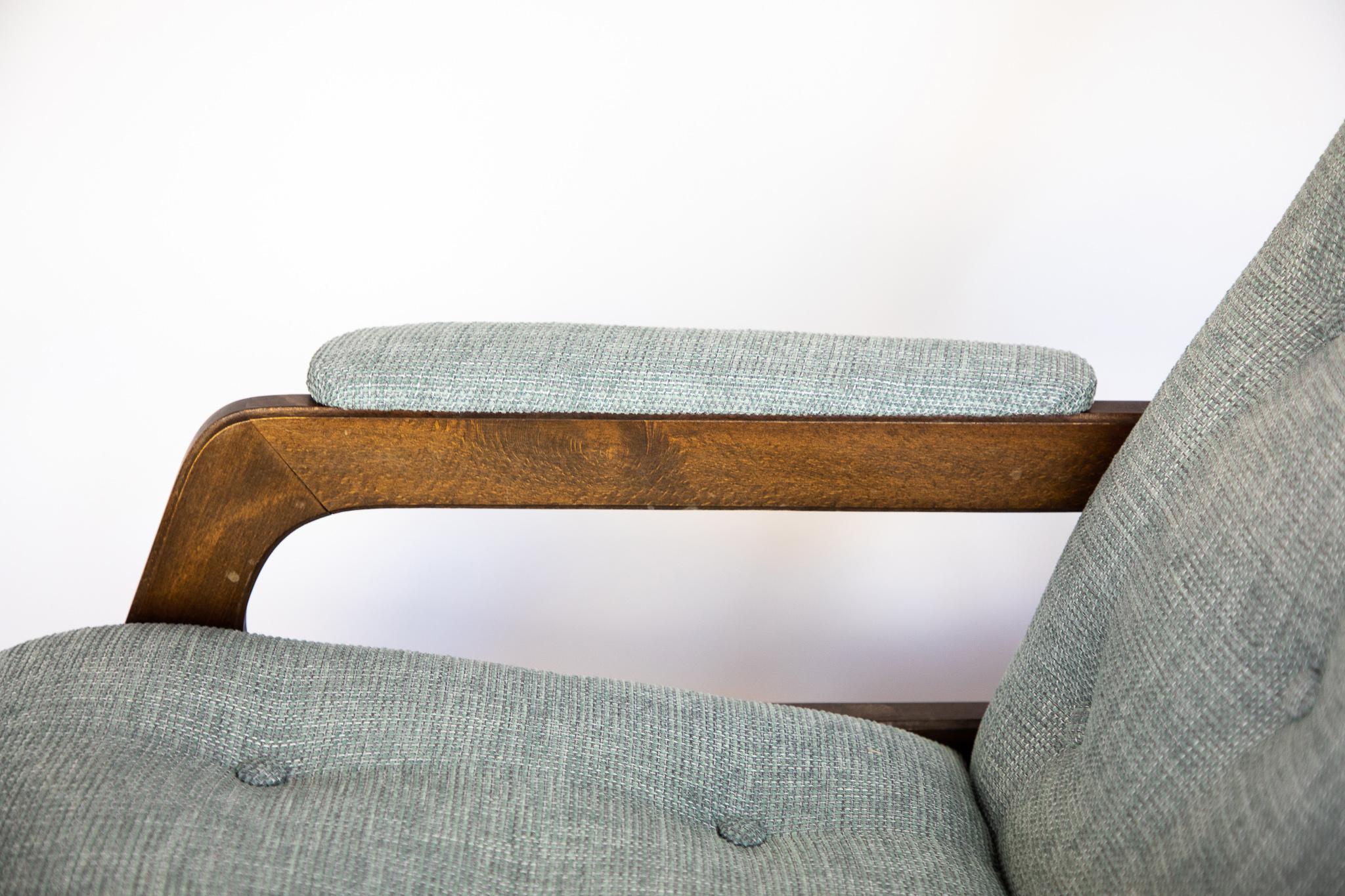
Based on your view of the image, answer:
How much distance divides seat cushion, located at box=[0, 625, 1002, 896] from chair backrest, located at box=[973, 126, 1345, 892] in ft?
0.23

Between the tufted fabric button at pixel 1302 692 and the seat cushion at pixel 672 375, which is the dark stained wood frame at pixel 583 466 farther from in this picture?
the tufted fabric button at pixel 1302 692

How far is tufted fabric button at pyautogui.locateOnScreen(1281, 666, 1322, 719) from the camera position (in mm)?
463

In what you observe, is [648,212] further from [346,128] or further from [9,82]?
[9,82]

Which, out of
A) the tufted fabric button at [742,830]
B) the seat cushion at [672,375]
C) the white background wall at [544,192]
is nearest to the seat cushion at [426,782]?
the tufted fabric button at [742,830]

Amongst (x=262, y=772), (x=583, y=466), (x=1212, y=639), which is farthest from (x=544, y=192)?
(x=1212, y=639)

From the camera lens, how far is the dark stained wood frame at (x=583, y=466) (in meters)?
0.62

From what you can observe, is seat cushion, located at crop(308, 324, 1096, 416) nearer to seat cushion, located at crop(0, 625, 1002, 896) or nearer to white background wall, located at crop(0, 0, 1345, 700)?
seat cushion, located at crop(0, 625, 1002, 896)

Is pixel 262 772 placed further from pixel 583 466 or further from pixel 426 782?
pixel 583 466

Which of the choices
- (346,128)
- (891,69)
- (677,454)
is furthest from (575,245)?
(677,454)

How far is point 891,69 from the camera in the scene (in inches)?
48.1

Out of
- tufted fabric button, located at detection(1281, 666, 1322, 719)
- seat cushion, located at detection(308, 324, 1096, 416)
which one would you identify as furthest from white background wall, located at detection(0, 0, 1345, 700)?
tufted fabric button, located at detection(1281, 666, 1322, 719)

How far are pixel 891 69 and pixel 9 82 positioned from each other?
0.95 meters

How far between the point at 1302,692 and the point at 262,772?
50 cm

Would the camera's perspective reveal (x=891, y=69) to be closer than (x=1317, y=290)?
No
